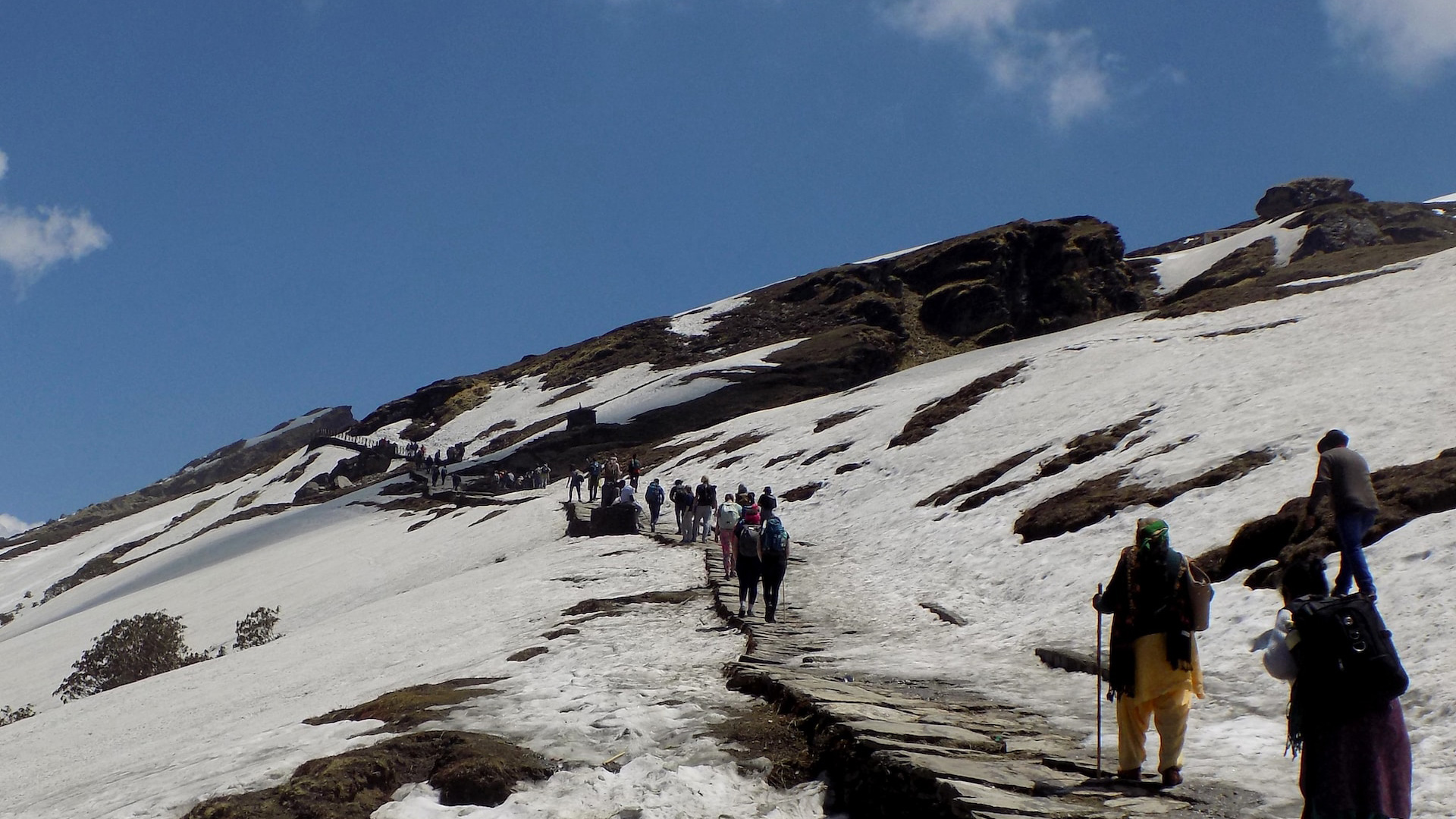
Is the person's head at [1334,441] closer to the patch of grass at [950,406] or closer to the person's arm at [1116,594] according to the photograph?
the person's arm at [1116,594]

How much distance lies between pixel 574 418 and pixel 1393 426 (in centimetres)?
5526

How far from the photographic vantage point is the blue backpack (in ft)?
48.8

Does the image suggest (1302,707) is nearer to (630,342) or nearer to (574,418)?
(574,418)

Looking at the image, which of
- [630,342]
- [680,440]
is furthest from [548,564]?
[630,342]

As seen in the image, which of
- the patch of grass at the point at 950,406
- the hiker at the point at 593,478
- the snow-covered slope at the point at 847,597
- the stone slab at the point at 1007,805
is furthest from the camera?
the hiker at the point at 593,478

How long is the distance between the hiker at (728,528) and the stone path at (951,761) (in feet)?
25.4

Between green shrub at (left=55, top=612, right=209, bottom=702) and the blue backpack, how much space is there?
1617 cm

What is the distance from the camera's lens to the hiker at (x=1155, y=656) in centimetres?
679

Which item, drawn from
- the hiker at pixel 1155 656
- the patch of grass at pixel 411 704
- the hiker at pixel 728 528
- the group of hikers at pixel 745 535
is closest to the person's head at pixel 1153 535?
the hiker at pixel 1155 656

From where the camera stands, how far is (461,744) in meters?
8.62

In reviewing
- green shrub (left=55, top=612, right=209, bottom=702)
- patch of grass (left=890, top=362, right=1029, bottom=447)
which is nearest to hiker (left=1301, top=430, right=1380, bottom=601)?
patch of grass (left=890, top=362, right=1029, bottom=447)

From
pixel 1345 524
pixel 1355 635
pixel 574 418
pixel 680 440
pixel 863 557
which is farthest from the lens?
pixel 574 418

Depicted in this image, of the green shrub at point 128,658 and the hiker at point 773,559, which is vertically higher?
the hiker at point 773,559

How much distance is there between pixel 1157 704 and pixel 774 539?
27.2 feet
